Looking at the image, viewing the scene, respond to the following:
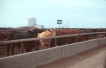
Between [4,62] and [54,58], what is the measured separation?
3107 millimetres

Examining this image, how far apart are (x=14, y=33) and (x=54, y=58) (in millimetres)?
5235

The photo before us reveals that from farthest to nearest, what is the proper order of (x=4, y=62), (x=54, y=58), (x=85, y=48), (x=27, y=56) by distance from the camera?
(x=85, y=48) < (x=54, y=58) < (x=27, y=56) < (x=4, y=62)

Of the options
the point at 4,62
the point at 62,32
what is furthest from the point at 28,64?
the point at 62,32

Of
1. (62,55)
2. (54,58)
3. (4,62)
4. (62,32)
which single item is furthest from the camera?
(62,32)

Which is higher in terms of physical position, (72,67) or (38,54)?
(38,54)

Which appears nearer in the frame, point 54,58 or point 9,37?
point 54,58

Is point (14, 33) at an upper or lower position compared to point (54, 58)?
upper

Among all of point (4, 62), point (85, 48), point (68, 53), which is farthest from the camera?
point (85, 48)

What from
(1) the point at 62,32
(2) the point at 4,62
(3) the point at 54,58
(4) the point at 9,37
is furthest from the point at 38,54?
(1) the point at 62,32

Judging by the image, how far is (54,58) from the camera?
751 centimetres

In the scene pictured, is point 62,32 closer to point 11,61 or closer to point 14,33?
point 14,33

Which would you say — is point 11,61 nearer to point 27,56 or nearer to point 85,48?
point 27,56

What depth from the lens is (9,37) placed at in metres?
11.6

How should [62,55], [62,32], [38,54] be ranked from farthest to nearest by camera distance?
1. [62,32]
2. [62,55]
3. [38,54]
